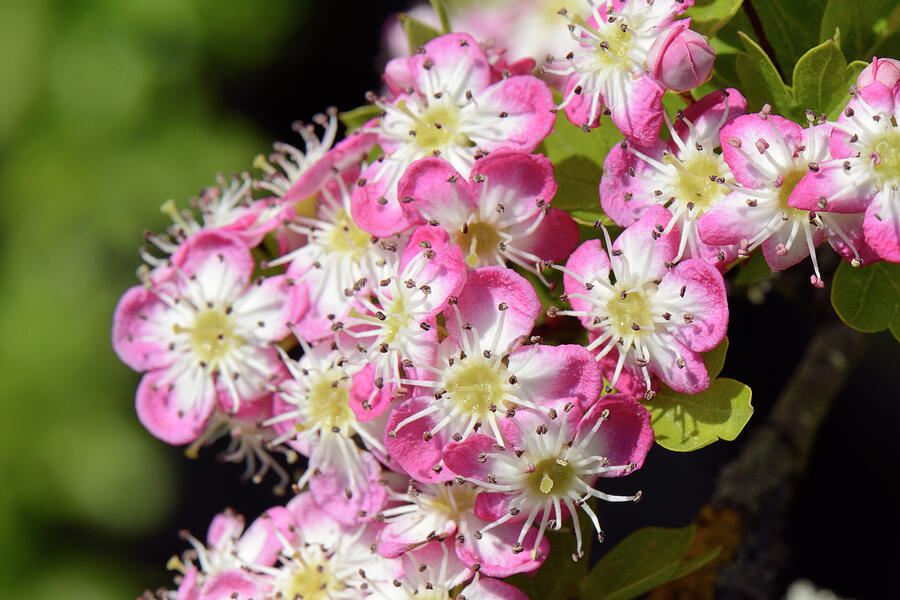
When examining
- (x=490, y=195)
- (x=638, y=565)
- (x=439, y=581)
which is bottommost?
(x=638, y=565)

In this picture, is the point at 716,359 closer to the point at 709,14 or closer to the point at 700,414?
the point at 700,414

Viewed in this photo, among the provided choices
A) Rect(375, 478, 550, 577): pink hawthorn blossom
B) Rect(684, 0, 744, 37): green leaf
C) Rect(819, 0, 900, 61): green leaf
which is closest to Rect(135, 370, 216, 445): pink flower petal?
Rect(375, 478, 550, 577): pink hawthorn blossom

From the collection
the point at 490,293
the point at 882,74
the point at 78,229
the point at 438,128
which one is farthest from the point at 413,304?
the point at 78,229

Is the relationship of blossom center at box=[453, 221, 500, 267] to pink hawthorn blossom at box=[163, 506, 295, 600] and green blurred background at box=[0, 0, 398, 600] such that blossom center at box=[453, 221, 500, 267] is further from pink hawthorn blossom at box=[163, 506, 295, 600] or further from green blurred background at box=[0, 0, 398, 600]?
green blurred background at box=[0, 0, 398, 600]

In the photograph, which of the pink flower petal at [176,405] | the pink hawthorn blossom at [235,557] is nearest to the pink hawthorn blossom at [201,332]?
the pink flower petal at [176,405]

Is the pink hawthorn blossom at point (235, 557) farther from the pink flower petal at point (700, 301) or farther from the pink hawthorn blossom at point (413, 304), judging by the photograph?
the pink flower petal at point (700, 301)

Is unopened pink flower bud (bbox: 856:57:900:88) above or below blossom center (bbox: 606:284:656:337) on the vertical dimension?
above
